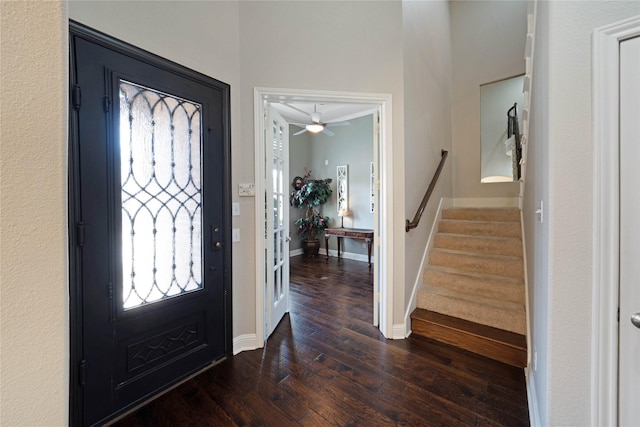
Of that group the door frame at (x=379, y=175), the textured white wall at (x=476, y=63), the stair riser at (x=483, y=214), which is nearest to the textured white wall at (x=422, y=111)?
the door frame at (x=379, y=175)

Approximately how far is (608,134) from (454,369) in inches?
71.0

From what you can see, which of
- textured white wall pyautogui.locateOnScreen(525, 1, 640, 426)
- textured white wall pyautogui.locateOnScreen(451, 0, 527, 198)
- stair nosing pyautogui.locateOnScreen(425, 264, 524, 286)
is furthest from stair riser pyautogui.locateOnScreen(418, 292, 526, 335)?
textured white wall pyautogui.locateOnScreen(451, 0, 527, 198)

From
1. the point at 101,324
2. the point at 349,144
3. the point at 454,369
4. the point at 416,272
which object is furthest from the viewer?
the point at 349,144

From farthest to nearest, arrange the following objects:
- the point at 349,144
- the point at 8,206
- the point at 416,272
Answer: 1. the point at 349,144
2. the point at 416,272
3. the point at 8,206

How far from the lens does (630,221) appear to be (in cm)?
97

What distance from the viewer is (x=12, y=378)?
20.3 inches

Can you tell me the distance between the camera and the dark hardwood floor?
1562 millimetres

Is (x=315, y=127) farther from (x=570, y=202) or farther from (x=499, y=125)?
(x=570, y=202)

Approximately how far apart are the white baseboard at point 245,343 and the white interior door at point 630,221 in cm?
218

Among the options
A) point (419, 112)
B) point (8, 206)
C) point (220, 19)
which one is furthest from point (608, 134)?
point (220, 19)

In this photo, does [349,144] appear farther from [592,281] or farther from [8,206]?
[8,206]

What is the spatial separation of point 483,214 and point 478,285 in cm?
113

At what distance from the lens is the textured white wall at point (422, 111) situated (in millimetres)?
2514

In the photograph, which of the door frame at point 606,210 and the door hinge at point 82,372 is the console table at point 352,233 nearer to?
the door frame at point 606,210
